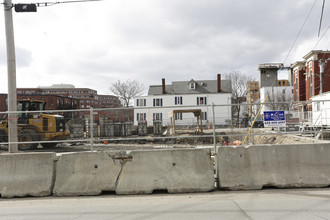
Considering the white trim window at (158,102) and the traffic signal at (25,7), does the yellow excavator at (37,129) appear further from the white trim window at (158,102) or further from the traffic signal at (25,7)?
the white trim window at (158,102)

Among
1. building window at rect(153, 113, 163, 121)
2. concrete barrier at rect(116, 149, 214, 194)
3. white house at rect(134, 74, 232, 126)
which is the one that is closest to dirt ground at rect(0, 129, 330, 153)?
building window at rect(153, 113, 163, 121)

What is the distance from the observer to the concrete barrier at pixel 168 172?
5.74 metres

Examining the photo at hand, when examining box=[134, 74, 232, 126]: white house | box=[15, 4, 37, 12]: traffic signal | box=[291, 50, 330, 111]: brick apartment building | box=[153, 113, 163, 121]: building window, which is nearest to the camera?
box=[15, 4, 37, 12]: traffic signal

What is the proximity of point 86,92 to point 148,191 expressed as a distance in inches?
4615

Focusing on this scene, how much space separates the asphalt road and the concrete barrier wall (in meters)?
0.22

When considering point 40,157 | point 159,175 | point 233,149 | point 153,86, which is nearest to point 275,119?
point 233,149

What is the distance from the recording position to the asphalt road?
4.28 m

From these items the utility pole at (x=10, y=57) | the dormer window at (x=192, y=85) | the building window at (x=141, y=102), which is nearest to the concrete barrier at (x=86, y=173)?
the utility pole at (x=10, y=57)

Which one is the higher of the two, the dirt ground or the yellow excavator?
the yellow excavator

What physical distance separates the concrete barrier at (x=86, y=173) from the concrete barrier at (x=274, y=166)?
2.71 meters

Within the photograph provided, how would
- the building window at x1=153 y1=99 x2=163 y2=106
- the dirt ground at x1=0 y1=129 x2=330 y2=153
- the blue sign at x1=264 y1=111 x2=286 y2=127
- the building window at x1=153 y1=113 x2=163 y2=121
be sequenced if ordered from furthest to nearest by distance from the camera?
the building window at x1=153 y1=99 x2=163 y2=106 → the dirt ground at x1=0 y1=129 x2=330 y2=153 → the building window at x1=153 y1=113 x2=163 y2=121 → the blue sign at x1=264 y1=111 x2=286 y2=127

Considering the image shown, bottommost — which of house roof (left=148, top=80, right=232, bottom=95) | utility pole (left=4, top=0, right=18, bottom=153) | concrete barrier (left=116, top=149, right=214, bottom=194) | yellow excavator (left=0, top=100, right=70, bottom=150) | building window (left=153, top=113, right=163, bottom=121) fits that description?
concrete barrier (left=116, top=149, right=214, bottom=194)

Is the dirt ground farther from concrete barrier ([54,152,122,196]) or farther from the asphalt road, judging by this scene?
concrete barrier ([54,152,122,196])

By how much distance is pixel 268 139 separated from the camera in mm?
18828
